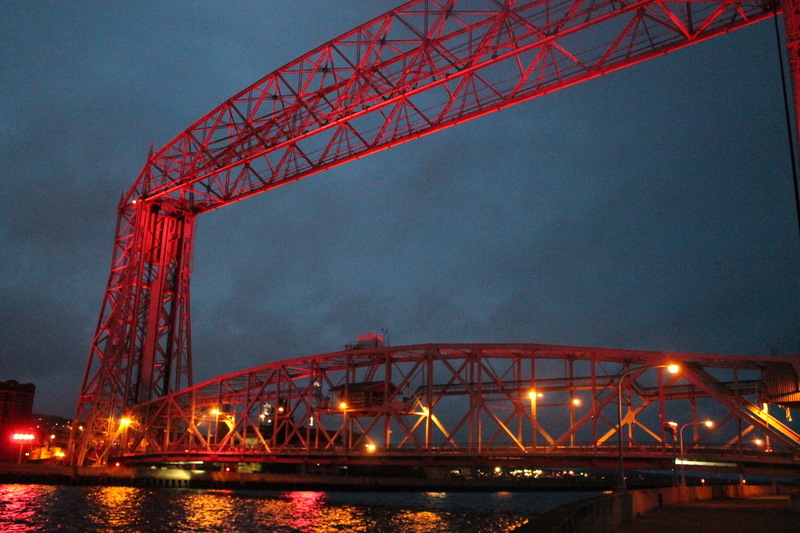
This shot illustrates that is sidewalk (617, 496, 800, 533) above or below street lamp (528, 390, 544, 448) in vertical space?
below

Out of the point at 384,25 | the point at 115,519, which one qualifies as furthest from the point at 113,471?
the point at 384,25

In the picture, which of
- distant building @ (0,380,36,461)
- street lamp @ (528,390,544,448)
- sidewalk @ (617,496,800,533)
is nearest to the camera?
sidewalk @ (617,496,800,533)

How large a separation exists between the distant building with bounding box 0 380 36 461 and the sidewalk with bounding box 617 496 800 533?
7959 cm

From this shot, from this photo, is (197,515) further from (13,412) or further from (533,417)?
(13,412)

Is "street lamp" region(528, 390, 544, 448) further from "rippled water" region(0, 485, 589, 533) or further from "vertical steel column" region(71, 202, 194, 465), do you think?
"vertical steel column" region(71, 202, 194, 465)

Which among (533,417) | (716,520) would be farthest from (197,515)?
(716,520)

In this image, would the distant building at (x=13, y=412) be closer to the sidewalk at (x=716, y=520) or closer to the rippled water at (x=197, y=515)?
the rippled water at (x=197, y=515)

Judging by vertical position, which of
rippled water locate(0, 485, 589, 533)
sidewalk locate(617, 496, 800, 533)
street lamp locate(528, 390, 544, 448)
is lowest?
rippled water locate(0, 485, 589, 533)

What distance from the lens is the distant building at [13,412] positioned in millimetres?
88375

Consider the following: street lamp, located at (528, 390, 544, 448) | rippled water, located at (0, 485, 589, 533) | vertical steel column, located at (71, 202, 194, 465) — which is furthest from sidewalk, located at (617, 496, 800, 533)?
vertical steel column, located at (71, 202, 194, 465)

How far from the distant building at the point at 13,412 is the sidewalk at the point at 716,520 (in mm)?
79585

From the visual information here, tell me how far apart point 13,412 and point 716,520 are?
288ft

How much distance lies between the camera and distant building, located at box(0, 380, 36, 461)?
88375 millimetres

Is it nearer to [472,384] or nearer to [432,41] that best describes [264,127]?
[432,41]
